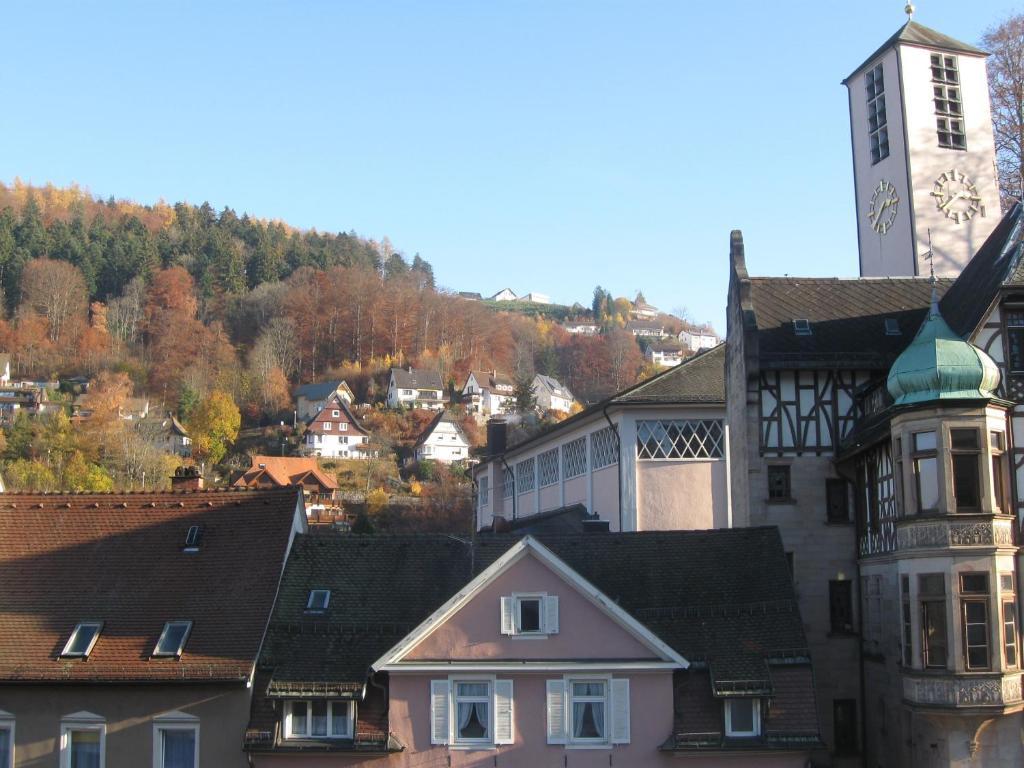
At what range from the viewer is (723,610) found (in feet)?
84.9

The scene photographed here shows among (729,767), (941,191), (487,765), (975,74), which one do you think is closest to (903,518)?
(729,767)

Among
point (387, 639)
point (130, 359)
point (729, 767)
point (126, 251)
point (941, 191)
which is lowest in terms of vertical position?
point (729, 767)

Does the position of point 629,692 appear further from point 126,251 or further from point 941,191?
point 126,251

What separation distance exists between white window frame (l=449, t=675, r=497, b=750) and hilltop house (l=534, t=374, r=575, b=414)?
416ft

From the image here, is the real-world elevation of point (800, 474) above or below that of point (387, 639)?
above

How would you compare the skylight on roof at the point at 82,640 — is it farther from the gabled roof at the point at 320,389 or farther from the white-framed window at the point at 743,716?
the gabled roof at the point at 320,389

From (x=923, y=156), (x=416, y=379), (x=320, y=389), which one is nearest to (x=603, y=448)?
(x=923, y=156)

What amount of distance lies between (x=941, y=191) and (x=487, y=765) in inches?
967

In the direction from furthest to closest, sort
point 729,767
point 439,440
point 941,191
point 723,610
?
point 439,440
point 941,191
point 723,610
point 729,767

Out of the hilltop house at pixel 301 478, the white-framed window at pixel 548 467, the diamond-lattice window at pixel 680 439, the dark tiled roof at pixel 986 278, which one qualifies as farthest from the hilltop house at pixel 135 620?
the hilltop house at pixel 301 478

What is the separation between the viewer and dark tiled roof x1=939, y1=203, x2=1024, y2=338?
2675 centimetres

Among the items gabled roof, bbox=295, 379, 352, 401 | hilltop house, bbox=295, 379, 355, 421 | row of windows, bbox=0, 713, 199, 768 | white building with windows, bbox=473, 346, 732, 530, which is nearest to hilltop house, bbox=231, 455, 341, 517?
hilltop house, bbox=295, 379, 355, 421

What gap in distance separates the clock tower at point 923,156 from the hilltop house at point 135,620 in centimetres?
2191

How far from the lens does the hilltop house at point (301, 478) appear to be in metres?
113
